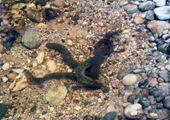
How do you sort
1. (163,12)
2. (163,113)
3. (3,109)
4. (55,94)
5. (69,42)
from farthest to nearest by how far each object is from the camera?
(69,42) < (163,12) < (55,94) < (3,109) < (163,113)

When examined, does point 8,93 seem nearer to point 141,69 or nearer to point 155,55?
point 141,69

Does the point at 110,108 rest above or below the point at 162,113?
below

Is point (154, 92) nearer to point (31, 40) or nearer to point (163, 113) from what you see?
point (163, 113)

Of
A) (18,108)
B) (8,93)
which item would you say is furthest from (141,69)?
(8,93)

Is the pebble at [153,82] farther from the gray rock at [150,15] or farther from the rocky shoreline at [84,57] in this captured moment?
the gray rock at [150,15]

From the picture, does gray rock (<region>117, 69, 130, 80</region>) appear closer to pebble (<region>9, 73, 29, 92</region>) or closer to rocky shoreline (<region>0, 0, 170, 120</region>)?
rocky shoreline (<region>0, 0, 170, 120</region>)

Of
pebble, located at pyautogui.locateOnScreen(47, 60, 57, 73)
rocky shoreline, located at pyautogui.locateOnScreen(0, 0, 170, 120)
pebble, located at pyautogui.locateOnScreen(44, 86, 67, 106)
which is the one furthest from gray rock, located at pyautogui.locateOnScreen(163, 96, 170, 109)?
pebble, located at pyautogui.locateOnScreen(47, 60, 57, 73)

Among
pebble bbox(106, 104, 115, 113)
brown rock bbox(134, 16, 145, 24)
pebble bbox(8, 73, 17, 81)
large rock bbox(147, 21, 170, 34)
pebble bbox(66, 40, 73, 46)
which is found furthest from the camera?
brown rock bbox(134, 16, 145, 24)

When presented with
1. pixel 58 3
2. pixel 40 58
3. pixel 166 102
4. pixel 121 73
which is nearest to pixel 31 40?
pixel 40 58
